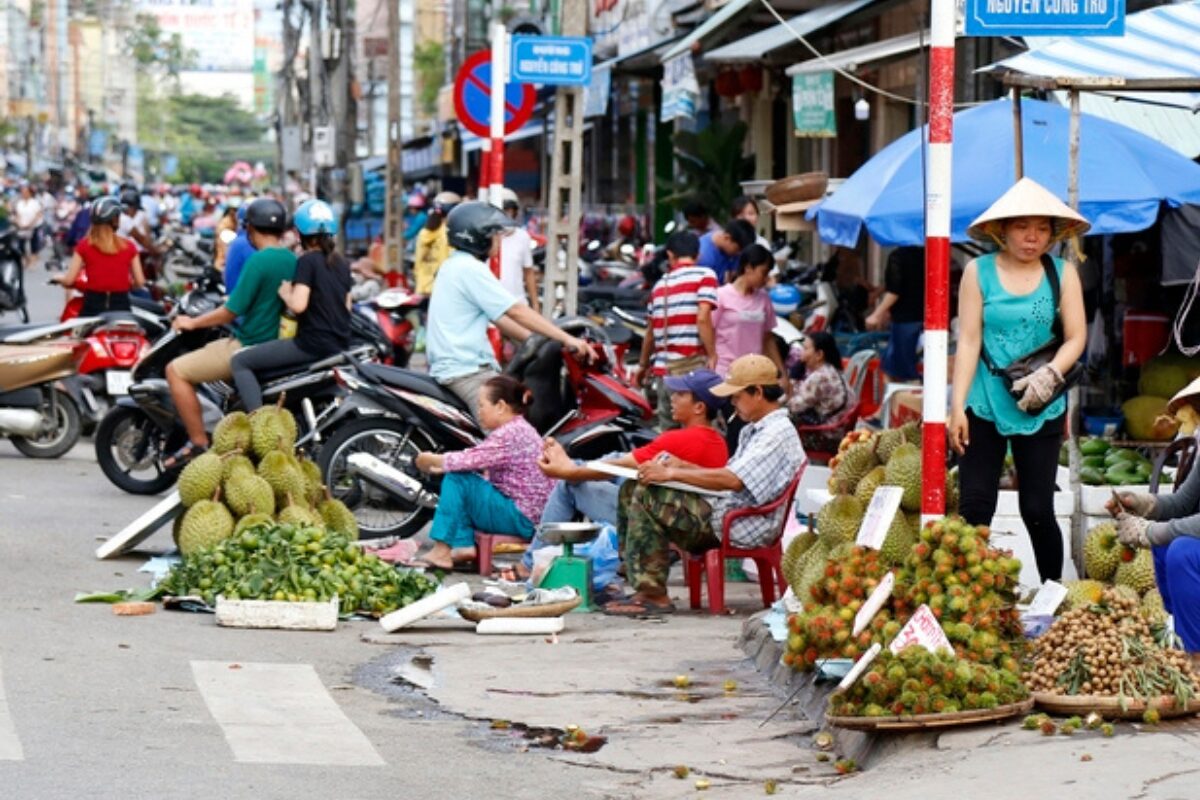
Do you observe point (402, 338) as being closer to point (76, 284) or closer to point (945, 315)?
point (76, 284)

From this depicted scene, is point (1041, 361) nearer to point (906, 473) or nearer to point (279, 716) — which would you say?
point (906, 473)

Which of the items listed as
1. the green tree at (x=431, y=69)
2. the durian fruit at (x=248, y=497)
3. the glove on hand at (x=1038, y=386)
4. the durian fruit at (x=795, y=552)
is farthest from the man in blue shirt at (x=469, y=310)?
the green tree at (x=431, y=69)

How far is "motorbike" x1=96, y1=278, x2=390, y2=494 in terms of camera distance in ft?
47.0

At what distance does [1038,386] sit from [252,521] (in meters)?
4.33

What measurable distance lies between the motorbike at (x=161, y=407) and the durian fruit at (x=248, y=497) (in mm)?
2228

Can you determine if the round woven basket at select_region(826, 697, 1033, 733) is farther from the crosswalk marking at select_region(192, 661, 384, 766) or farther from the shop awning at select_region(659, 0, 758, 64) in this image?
the shop awning at select_region(659, 0, 758, 64)

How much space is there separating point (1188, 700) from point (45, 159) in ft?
391

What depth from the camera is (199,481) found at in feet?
39.5

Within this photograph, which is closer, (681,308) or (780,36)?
(681,308)

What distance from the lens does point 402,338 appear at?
22.0m

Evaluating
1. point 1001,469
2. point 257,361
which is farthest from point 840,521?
point 257,361

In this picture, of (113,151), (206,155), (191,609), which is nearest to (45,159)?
(113,151)

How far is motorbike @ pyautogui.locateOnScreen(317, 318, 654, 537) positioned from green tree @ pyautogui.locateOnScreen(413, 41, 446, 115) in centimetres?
4657

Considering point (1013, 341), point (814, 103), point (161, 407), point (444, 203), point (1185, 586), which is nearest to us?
point (1185, 586)
